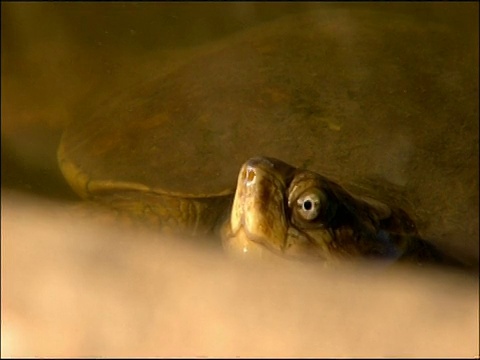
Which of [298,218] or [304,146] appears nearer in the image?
[298,218]

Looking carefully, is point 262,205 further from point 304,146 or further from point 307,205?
point 304,146

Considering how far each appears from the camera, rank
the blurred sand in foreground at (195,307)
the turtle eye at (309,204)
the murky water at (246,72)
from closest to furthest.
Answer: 1. the blurred sand in foreground at (195,307)
2. the turtle eye at (309,204)
3. the murky water at (246,72)

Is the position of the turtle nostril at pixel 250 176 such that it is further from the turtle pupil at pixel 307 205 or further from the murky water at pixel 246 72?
the murky water at pixel 246 72

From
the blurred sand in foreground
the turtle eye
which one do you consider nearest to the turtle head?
the turtle eye

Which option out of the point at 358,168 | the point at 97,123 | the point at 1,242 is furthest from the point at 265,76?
the point at 1,242

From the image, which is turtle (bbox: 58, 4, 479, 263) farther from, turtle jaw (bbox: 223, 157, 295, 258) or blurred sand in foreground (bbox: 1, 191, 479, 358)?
blurred sand in foreground (bbox: 1, 191, 479, 358)

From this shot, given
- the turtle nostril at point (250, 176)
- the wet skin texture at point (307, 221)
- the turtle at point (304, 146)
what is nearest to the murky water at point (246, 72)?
the turtle at point (304, 146)

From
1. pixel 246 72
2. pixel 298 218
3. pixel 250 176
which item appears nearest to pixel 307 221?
pixel 298 218
